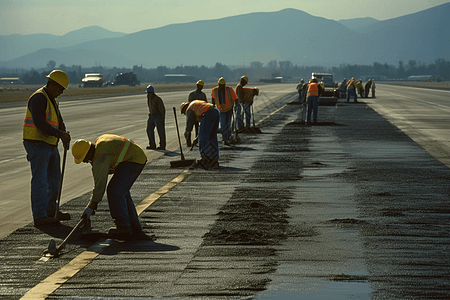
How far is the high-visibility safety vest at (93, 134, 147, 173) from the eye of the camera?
6891 millimetres

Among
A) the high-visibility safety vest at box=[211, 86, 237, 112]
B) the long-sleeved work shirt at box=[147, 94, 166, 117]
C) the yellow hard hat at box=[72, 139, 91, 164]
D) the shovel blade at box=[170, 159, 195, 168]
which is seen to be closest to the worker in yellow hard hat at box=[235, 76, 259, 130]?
the high-visibility safety vest at box=[211, 86, 237, 112]

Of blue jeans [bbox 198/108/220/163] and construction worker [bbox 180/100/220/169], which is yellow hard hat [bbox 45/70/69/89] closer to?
construction worker [bbox 180/100/220/169]

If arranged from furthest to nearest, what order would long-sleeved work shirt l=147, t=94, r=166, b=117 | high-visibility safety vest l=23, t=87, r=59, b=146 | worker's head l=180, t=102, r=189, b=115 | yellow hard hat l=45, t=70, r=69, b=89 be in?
long-sleeved work shirt l=147, t=94, r=166, b=117 → worker's head l=180, t=102, r=189, b=115 → high-visibility safety vest l=23, t=87, r=59, b=146 → yellow hard hat l=45, t=70, r=69, b=89

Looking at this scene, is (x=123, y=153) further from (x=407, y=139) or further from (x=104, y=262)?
(x=407, y=139)

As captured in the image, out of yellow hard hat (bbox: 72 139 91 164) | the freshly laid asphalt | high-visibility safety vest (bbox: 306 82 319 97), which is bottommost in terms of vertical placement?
the freshly laid asphalt

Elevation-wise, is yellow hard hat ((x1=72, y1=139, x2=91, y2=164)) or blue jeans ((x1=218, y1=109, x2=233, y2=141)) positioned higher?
yellow hard hat ((x1=72, y1=139, x2=91, y2=164))

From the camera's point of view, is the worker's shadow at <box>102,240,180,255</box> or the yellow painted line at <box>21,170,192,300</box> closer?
the yellow painted line at <box>21,170,192,300</box>

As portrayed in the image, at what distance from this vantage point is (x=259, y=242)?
7141 millimetres

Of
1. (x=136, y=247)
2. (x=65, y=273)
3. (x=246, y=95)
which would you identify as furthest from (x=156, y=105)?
(x=65, y=273)

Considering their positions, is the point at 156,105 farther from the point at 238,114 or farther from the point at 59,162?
the point at 59,162

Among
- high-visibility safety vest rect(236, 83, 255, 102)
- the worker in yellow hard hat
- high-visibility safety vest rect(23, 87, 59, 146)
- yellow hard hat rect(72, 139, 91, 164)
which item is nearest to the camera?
yellow hard hat rect(72, 139, 91, 164)

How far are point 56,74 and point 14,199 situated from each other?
3063 millimetres

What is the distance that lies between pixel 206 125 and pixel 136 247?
6.25m

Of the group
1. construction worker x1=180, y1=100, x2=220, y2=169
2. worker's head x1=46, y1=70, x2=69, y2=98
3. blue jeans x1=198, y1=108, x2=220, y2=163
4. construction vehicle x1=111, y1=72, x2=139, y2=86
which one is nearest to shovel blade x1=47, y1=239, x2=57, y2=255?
worker's head x1=46, y1=70, x2=69, y2=98
